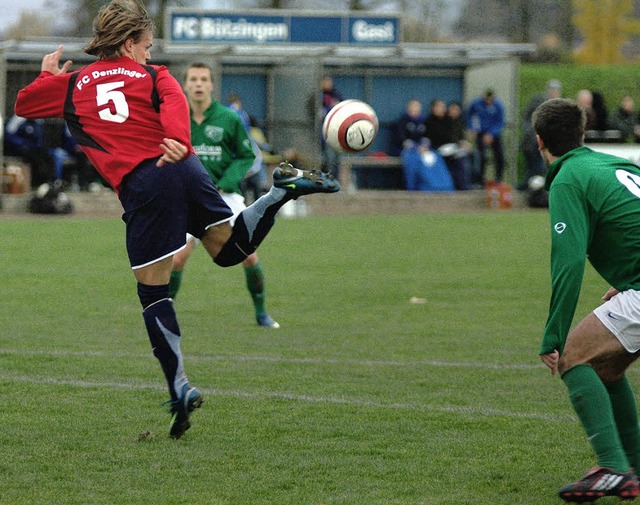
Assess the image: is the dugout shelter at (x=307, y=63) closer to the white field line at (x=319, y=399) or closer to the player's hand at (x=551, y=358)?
the white field line at (x=319, y=399)

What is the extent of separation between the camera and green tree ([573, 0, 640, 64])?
144 feet

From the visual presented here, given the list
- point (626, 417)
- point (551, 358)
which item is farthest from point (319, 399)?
point (551, 358)

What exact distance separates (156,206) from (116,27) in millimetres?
885

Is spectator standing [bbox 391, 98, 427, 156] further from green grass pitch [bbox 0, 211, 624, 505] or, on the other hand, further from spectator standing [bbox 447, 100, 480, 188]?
green grass pitch [bbox 0, 211, 624, 505]

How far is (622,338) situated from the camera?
4.46m

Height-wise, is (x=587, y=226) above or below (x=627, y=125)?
above

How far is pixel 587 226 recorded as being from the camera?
4414mm

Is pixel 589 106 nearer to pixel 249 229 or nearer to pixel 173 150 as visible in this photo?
pixel 249 229

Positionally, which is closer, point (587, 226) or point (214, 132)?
point (587, 226)

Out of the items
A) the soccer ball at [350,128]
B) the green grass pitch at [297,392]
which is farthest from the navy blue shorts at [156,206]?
the soccer ball at [350,128]

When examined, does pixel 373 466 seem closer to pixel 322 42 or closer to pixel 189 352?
pixel 189 352

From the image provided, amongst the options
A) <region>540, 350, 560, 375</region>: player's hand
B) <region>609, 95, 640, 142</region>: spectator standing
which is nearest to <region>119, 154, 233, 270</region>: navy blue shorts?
<region>540, 350, 560, 375</region>: player's hand

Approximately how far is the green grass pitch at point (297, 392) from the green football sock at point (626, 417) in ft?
1.09

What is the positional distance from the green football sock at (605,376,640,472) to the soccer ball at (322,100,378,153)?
2457 millimetres
